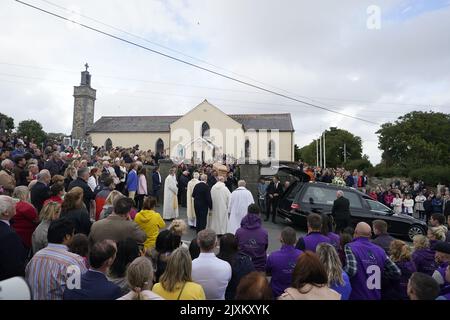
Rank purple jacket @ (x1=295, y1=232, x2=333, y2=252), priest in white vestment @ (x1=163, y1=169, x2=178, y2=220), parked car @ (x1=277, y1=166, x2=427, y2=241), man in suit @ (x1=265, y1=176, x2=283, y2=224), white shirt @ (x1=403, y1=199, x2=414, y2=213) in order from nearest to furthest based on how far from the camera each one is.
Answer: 1. purple jacket @ (x1=295, y1=232, x2=333, y2=252)
2. parked car @ (x1=277, y1=166, x2=427, y2=241)
3. priest in white vestment @ (x1=163, y1=169, x2=178, y2=220)
4. man in suit @ (x1=265, y1=176, x2=283, y2=224)
5. white shirt @ (x1=403, y1=199, x2=414, y2=213)

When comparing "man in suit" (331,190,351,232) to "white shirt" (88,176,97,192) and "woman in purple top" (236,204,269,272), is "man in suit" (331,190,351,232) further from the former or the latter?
"white shirt" (88,176,97,192)

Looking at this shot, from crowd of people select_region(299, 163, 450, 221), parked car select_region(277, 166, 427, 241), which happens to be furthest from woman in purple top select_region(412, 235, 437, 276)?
crowd of people select_region(299, 163, 450, 221)

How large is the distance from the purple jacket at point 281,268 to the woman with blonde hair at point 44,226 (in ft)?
9.32

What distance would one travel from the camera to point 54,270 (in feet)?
10.5

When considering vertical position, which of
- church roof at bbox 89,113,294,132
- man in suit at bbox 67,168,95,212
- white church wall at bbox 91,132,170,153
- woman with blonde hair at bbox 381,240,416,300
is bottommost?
woman with blonde hair at bbox 381,240,416,300

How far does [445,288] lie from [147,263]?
3223 mm

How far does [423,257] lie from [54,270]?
184 inches

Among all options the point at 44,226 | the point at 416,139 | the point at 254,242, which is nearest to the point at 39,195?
the point at 44,226

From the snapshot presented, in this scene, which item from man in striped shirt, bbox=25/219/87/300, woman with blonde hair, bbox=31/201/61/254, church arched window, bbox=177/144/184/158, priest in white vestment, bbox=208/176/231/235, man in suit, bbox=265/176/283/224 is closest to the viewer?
man in striped shirt, bbox=25/219/87/300

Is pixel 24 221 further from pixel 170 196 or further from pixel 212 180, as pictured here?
pixel 212 180

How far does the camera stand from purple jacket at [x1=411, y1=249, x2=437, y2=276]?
4457 millimetres

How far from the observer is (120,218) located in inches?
172

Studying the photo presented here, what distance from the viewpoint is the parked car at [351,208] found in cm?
1038

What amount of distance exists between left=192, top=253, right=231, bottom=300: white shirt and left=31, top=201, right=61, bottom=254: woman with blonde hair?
6.78 feet
